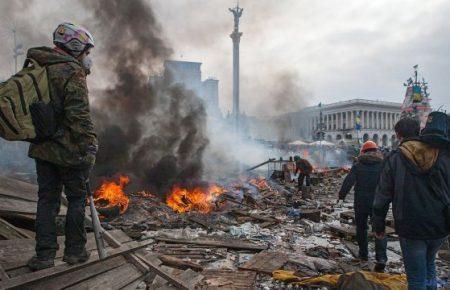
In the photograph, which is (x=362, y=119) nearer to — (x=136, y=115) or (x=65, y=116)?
(x=136, y=115)

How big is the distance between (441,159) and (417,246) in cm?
87

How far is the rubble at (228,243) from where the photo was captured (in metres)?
3.87

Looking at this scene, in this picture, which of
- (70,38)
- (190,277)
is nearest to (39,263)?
(190,277)

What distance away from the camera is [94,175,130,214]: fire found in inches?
393

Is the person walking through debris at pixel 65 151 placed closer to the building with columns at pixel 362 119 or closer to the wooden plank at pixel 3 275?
the wooden plank at pixel 3 275

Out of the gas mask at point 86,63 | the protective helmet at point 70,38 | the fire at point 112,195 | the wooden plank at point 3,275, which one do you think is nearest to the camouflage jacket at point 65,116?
the protective helmet at point 70,38

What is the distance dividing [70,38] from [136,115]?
44.0ft

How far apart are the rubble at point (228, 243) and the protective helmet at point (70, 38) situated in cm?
199

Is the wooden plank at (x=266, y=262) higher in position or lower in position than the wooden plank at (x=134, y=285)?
lower

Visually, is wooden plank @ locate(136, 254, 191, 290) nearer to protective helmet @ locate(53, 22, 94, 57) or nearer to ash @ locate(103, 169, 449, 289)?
ash @ locate(103, 169, 449, 289)

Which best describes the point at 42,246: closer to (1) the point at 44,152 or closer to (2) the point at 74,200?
(2) the point at 74,200

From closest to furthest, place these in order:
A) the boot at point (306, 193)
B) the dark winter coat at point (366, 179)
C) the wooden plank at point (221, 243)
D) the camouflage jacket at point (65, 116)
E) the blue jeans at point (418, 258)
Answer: the camouflage jacket at point (65, 116), the blue jeans at point (418, 258), the dark winter coat at point (366, 179), the wooden plank at point (221, 243), the boot at point (306, 193)

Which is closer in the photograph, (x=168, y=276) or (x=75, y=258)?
(x=75, y=258)

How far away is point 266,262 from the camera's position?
18.4 feet
